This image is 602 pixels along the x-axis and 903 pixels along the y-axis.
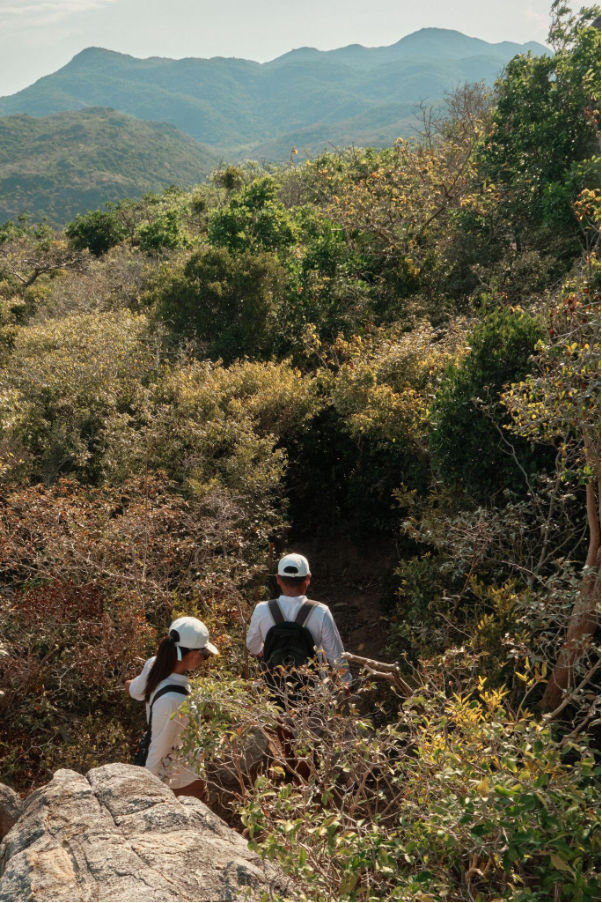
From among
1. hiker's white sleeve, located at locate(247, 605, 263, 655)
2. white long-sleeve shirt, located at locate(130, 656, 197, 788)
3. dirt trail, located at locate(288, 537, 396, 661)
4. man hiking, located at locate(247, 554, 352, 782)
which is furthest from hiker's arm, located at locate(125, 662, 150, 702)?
dirt trail, located at locate(288, 537, 396, 661)

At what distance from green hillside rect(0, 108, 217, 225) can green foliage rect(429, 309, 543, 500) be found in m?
105

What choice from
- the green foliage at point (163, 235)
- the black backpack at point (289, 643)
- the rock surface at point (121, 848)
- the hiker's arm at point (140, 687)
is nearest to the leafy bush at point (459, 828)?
the rock surface at point (121, 848)

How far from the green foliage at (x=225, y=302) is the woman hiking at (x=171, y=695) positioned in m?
8.10

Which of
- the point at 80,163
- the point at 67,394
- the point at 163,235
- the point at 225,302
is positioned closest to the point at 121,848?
the point at 67,394

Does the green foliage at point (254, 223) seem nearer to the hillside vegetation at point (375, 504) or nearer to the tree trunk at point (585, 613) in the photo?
the hillside vegetation at point (375, 504)

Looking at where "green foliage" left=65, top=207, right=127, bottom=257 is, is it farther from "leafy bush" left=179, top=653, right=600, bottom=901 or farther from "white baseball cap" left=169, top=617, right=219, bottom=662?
"leafy bush" left=179, top=653, right=600, bottom=901

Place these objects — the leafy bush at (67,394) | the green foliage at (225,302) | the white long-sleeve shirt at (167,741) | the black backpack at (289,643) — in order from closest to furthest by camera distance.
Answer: the white long-sleeve shirt at (167,741) → the black backpack at (289,643) → the leafy bush at (67,394) → the green foliage at (225,302)

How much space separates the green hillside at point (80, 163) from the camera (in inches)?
4412

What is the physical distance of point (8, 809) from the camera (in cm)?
353

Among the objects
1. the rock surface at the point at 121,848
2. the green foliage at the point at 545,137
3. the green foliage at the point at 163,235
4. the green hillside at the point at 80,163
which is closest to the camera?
the rock surface at the point at 121,848

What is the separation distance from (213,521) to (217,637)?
4.09ft

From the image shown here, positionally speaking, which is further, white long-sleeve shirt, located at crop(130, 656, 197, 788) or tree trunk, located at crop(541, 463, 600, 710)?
tree trunk, located at crop(541, 463, 600, 710)

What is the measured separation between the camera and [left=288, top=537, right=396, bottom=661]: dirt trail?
6977 mm

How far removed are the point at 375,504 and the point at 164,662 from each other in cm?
476
